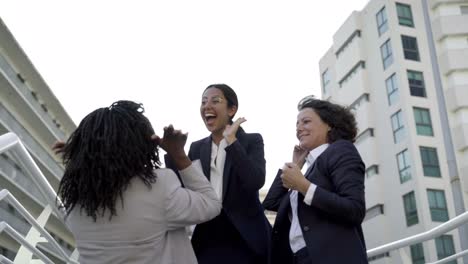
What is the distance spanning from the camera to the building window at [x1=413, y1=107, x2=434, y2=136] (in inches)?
1210

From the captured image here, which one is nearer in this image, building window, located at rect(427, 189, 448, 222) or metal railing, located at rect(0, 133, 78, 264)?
metal railing, located at rect(0, 133, 78, 264)

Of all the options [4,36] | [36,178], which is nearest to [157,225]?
[36,178]

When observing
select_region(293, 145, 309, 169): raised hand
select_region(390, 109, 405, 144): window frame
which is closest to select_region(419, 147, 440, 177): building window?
select_region(390, 109, 405, 144): window frame

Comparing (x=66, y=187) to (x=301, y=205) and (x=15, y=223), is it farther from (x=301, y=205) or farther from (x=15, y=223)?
(x=15, y=223)

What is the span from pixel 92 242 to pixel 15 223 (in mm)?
30891

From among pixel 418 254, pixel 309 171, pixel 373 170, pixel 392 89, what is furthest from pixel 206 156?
pixel 373 170

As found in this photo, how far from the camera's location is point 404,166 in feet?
102

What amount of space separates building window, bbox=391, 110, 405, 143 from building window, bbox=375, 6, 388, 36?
511 cm

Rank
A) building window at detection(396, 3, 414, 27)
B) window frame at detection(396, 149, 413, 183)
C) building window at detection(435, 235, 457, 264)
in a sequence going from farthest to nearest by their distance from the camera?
building window at detection(396, 3, 414, 27) < window frame at detection(396, 149, 413, 183) < building window at detection(435, 235, 457, 264)

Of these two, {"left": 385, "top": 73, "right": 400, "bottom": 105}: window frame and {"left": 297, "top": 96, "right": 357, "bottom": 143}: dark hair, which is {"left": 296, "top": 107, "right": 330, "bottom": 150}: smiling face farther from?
{"left": 385, "top": 73, "right": 400, "bottom": 105}: window frame

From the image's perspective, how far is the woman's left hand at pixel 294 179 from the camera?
8.20 feet

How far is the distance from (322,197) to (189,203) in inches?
22.8

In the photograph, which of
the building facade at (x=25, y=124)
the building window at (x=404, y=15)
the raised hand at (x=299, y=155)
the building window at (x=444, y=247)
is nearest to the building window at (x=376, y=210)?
the building window at (x=444, y=247)

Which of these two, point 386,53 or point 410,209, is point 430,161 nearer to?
point 410,209
